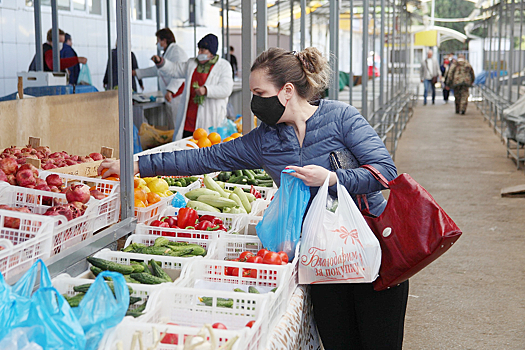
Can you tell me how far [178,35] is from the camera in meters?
15.8

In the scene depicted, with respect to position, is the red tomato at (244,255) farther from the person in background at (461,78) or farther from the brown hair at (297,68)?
the person in background at (461,78)

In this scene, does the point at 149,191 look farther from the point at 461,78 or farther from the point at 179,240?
the point at 461,78

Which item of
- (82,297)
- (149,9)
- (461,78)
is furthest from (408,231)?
→ (461,78)

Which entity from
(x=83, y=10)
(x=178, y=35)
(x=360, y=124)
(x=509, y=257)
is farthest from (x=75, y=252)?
(x=178, y=35)

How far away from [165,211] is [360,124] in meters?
1.22

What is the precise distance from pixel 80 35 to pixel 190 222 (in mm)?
9331

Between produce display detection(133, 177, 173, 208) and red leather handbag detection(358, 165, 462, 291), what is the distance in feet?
4.12

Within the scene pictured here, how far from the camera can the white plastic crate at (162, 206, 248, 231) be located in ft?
9.78

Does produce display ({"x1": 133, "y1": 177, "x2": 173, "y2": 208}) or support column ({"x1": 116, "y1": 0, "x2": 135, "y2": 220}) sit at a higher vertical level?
support column ({"x1": 116, "y1": 0, "x2": 135, "y2": 220})

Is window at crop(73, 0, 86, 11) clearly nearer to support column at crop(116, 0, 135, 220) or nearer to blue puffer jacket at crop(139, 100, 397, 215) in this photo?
blue puffer jacket at crop(139, 100, 397, 215)

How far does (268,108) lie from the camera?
2.50 metres

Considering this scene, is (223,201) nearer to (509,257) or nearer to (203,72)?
(509,257)

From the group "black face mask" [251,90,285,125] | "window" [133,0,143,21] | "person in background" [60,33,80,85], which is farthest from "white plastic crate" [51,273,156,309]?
"window" [133,0,143,21]

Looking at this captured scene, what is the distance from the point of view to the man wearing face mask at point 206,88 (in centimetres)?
657
